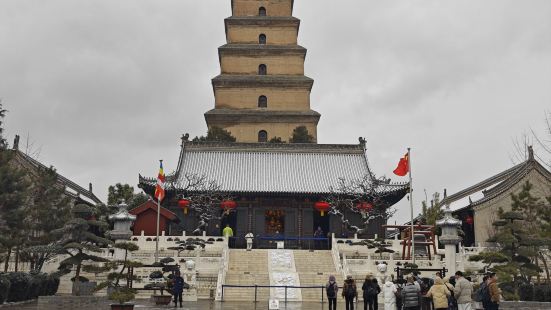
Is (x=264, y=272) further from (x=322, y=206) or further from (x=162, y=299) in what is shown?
(x=322, y=206)

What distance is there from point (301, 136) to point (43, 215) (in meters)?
21.9

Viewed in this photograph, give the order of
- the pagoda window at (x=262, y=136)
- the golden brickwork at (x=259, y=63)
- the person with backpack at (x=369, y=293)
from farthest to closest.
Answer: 1. the golden brickwork at (x=259, y=63)
2. the pagoda window at (x=262, y=136)
3. the person with backpack at (x=369, y=293)

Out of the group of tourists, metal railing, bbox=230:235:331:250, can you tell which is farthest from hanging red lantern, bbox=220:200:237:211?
the group of tourists

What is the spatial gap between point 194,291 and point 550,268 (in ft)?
47.9

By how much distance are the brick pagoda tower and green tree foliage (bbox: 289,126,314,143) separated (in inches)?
42.4

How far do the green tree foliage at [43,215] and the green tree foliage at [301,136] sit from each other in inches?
772

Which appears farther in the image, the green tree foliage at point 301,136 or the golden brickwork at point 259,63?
the golden brickwork at point 259,63

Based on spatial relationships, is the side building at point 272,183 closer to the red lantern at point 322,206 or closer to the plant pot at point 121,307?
the red lantern at point 322,206

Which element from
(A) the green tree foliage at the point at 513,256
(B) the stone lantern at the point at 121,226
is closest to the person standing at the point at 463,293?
(A) the green tree foliage at the point at 513,256

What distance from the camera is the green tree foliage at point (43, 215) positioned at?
1986 centimetres

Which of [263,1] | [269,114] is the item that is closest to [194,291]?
[269,114]

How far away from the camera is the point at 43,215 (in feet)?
69.5

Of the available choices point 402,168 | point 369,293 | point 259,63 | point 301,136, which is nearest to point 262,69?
point 259,63

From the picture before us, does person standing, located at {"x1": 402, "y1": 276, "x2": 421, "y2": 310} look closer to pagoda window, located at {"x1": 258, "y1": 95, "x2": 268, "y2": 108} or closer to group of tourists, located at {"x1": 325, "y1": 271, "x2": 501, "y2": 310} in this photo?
group of tourists, located at {"x1": 325, "y1": 271, "x2": 501, "y2": 310}
